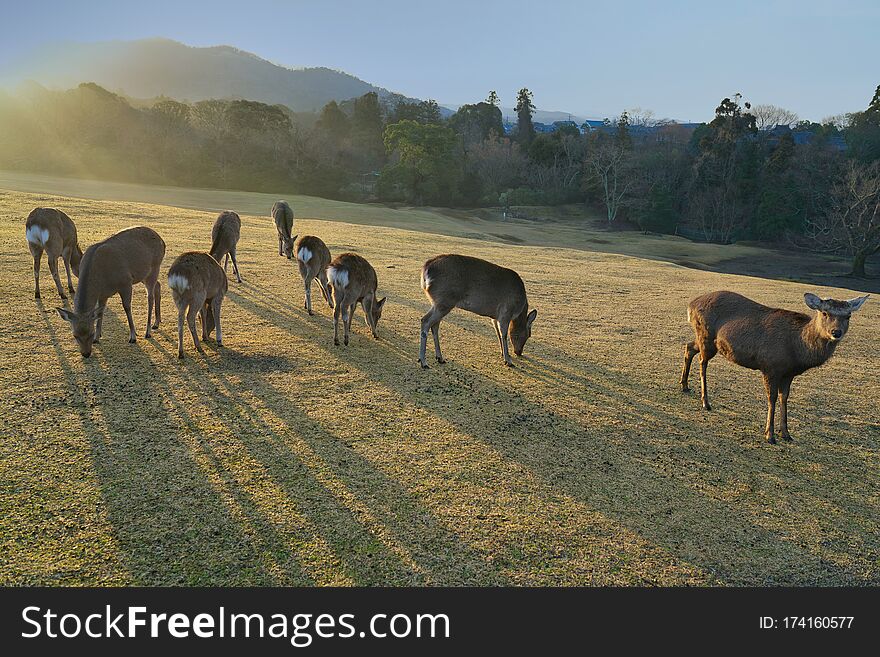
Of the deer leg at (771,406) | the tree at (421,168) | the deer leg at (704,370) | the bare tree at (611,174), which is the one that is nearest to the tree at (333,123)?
the tree at (421,168)

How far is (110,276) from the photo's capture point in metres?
6.85

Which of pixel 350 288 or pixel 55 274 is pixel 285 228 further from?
pixel 350 288

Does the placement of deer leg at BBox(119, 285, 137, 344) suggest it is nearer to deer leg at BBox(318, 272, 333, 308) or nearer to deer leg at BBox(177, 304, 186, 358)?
deer leg at BBox(177, 304, 186, 358)

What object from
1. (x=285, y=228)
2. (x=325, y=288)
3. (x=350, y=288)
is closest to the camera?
(x=350, y=288)

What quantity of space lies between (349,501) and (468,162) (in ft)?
176

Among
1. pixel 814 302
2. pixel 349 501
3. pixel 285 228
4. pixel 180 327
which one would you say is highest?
pixel 285 228

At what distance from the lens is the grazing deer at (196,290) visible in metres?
6.81

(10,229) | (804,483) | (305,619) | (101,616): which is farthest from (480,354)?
(10,229)

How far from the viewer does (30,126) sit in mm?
50094

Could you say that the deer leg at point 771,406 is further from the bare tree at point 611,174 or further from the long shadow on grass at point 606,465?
the bare tree at point 611,174

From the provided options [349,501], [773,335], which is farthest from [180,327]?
[773,335]

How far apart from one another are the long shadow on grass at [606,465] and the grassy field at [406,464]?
26 mm

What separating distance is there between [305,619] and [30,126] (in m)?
64.4

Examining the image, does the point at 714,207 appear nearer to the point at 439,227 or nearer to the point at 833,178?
the point at 833,178
